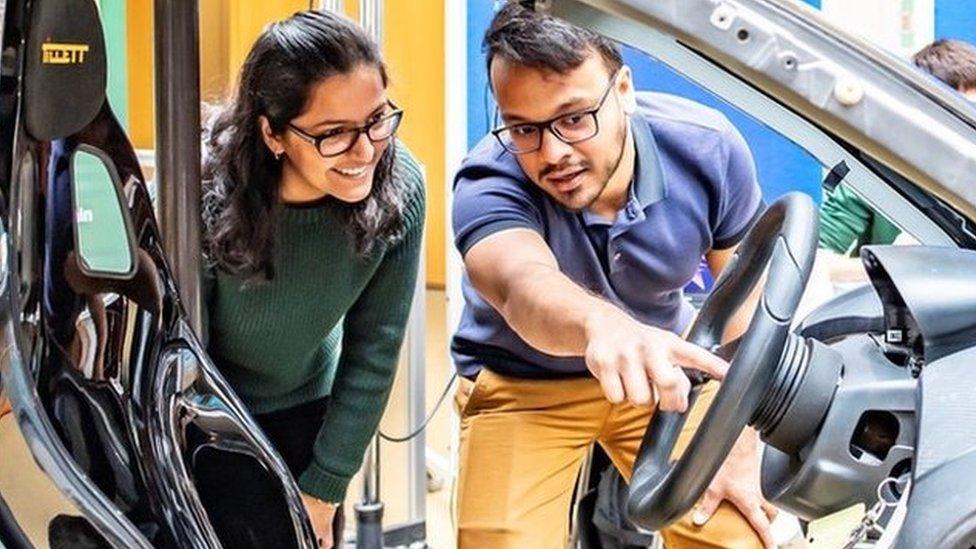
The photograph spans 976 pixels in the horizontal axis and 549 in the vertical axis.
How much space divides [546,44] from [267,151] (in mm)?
433

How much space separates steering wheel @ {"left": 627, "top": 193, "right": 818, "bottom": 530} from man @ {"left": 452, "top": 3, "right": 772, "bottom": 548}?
41 cm

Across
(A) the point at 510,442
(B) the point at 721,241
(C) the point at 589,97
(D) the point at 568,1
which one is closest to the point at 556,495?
(A) the point at 510,442

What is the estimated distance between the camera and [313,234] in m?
2.08

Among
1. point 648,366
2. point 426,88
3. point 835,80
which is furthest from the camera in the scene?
point 426,88

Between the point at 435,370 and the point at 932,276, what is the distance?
3.33m

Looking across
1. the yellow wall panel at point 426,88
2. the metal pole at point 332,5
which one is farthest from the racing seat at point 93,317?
the yellow wall panel at point 426,88

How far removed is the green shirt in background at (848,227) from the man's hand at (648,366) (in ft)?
4.18

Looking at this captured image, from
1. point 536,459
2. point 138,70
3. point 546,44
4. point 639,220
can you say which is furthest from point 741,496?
point 138,70

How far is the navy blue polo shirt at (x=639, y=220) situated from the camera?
6.84 ft

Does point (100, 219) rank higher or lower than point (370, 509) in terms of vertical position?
higher

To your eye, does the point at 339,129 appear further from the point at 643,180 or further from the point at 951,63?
the point at 951,63

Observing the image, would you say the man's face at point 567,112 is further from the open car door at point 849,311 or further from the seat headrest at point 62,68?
the seat headrest at point 62,68

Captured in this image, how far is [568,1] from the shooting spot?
3.84ft

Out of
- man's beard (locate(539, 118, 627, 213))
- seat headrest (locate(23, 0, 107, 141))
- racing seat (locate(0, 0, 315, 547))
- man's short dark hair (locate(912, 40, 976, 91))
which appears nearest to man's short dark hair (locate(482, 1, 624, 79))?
man's beard (locate(539, 118, 627, 213))
